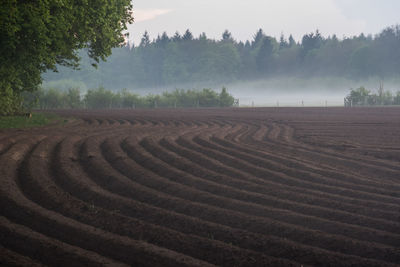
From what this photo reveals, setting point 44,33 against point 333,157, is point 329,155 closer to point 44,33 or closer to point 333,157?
point 333,157

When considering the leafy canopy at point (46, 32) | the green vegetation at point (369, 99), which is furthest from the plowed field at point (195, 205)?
the green vegetation at point (369, 99)

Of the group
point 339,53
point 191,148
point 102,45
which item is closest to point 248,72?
point 339,53

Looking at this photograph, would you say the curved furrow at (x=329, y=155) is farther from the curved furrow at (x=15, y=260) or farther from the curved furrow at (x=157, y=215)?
the curved furrow at (x=15, y=260)

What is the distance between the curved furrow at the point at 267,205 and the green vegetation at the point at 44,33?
10143 mm

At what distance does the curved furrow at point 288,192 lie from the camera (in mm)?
8234

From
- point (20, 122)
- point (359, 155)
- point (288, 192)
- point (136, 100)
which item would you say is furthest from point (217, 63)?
point (288, 192)

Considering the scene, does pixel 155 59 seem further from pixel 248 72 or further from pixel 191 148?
pixel 191 148

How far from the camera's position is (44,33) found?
772 inches

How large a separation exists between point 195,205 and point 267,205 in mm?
1527

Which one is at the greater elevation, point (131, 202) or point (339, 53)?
point (339, 53)

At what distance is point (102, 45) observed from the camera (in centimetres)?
A: 2505

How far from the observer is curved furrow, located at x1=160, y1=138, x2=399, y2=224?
8.23m

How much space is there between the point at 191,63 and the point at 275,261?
13811cm

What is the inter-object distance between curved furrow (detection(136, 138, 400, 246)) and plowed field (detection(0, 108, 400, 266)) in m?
0.03
